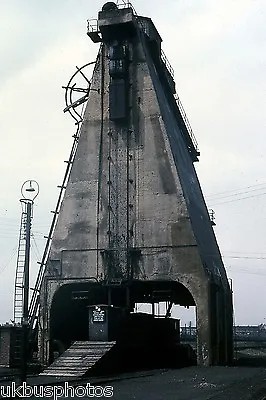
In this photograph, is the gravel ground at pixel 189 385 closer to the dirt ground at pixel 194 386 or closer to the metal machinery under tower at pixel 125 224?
the dirt ground at pixel 194 386

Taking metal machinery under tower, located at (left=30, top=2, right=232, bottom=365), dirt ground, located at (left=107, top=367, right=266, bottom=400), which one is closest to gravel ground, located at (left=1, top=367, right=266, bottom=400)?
dirt ground, located at (left=107, top=367, right=266, bottom=400)

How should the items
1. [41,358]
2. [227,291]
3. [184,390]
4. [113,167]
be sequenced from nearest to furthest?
[184,390] → [41,358] → [113,167] → [227,291]

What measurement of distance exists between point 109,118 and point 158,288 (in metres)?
8.39

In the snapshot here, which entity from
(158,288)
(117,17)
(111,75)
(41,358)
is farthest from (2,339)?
(117,17)

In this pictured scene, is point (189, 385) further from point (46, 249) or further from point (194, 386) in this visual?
point (46, 249)

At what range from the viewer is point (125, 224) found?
29.1 m

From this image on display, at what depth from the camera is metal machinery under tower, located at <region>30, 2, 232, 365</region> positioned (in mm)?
27500

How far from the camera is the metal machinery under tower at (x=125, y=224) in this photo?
27500mm

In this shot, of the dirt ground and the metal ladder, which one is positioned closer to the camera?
the dirt ground

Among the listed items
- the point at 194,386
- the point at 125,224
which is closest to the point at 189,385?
the point at 194,386

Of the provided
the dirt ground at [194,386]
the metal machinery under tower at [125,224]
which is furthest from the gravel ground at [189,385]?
the metal machinery under tower at [125,224]

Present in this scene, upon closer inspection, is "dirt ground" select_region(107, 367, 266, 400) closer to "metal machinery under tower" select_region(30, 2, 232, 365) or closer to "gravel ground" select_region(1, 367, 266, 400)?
"gravel ground" select_region(1, 367, 266, 400)

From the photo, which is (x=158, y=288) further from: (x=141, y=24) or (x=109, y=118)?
(x=141, y=24)

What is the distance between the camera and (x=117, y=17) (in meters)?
31.3
